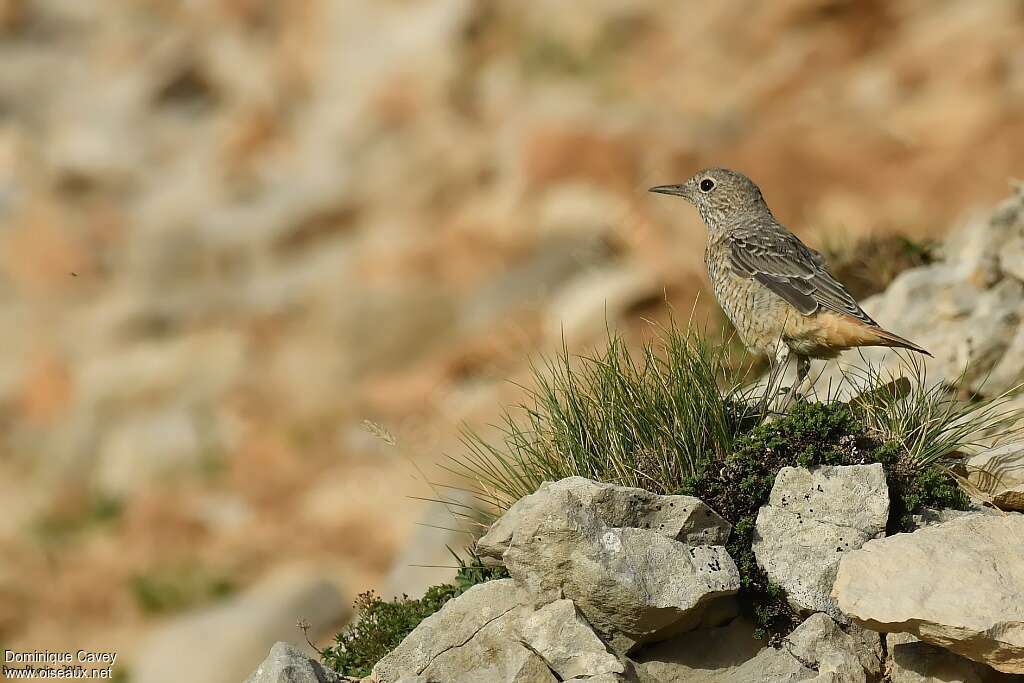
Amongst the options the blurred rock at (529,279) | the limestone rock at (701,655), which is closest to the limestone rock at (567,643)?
the limestone rock at (701,655)

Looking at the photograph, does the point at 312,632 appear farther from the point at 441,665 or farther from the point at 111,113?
the point at 111,113

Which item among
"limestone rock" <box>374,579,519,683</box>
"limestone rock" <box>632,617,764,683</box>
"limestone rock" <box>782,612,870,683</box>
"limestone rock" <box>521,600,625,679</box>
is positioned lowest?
"limestone rock" <box>782,612,870,683</box>

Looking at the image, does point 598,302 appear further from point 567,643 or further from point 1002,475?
point 567,643

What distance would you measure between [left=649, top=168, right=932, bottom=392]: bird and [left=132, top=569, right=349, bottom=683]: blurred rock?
6.98m

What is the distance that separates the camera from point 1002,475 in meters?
7.52

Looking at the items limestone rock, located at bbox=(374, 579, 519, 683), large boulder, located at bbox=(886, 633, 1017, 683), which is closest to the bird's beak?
limestone rock, located at bbox=(374, 579, 519, 683)

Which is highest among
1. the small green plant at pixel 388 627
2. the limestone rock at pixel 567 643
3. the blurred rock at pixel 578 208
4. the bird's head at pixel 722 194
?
the blurred rock at pixel 578 208

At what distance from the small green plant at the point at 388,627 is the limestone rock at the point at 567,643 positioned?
1.12m

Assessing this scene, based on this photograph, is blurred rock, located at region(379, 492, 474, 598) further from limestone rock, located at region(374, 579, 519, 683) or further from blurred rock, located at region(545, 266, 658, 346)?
blurred rock, located at region(545, 266, 658, 346)

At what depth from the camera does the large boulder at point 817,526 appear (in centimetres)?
671

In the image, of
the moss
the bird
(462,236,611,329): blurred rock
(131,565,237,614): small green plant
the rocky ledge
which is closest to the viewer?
the rocky ledge

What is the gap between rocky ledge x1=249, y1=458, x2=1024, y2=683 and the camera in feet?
20.2

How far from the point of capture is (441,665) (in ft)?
22.3

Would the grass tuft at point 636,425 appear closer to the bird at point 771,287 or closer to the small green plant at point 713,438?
the small green plant at point 713,438
